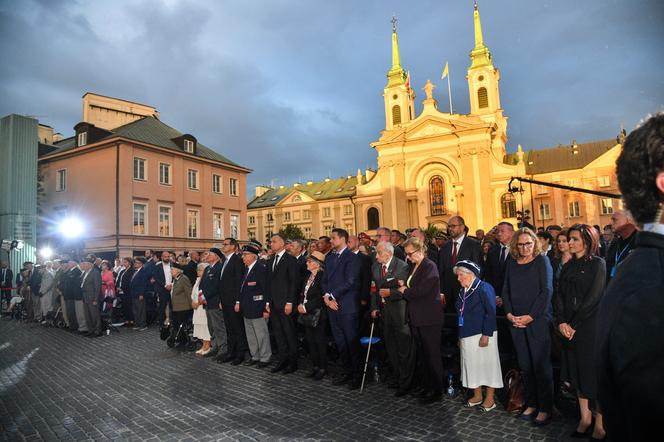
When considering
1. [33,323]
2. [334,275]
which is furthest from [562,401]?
[33,323]

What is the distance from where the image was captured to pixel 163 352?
920cm

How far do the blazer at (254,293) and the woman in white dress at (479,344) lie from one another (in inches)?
156

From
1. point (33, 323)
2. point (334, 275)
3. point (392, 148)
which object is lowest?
point (33, 323)

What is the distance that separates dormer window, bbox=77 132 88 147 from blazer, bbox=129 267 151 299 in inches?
863

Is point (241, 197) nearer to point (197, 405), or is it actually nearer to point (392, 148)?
point (392, 148)

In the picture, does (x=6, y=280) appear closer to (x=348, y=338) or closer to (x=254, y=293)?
(x=254, y=293)

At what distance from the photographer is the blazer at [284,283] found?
748cm

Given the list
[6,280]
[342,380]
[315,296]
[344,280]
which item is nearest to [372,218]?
[6,280]

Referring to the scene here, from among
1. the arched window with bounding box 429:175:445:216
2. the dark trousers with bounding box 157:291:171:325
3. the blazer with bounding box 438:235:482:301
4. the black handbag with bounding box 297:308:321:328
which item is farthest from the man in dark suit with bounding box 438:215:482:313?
the arched window with bounding box 429:175:445:216

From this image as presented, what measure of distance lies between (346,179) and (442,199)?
26.0 meters

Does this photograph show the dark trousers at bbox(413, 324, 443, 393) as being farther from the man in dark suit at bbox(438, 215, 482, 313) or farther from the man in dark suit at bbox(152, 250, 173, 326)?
the man in dark suit at bbox(152, 250, 173, 326)

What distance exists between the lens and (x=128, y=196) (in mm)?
28125

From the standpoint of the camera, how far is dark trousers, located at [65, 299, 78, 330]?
507 inches

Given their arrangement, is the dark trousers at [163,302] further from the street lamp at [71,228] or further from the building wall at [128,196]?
the street lamp at [71,228]
